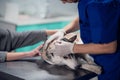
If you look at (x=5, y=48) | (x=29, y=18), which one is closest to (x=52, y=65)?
(x=5, y=48)

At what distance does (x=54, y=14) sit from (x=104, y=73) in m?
1.98

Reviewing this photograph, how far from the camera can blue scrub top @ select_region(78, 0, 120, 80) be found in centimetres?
127

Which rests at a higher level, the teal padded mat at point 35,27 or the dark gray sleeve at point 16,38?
the dark gray sleeve at point 16,38

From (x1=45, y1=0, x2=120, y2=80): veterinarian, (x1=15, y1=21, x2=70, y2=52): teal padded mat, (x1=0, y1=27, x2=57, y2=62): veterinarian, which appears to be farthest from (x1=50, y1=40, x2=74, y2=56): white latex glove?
(x1=15, y1=21, x2=70, y2=52): teal padded mat

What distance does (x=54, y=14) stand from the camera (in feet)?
10.8

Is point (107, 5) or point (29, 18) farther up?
point (107, 5)

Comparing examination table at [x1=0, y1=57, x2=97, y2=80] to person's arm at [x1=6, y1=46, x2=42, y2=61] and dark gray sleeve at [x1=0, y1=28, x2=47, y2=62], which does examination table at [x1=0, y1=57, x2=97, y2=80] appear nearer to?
person's arm at [x1=6, y1=46, x2=42, y2=61]

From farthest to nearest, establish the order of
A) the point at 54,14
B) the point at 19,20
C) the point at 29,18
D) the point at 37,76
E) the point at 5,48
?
the point at 54,14 < the point at 29,18 < the point at 19,20 < the point at 5,48 < the point at 37,76

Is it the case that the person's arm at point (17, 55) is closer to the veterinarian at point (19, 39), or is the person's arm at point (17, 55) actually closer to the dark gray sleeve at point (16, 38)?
the veterinarian at point (19, 39)

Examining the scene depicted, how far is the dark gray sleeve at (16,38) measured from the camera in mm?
1710

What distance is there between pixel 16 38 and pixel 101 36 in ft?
2.42

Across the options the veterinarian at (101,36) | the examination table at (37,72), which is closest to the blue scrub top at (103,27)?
the veterinarian at (101,36)

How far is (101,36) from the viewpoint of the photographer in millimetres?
1293

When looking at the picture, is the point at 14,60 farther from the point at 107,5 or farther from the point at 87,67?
the point at 107,5
